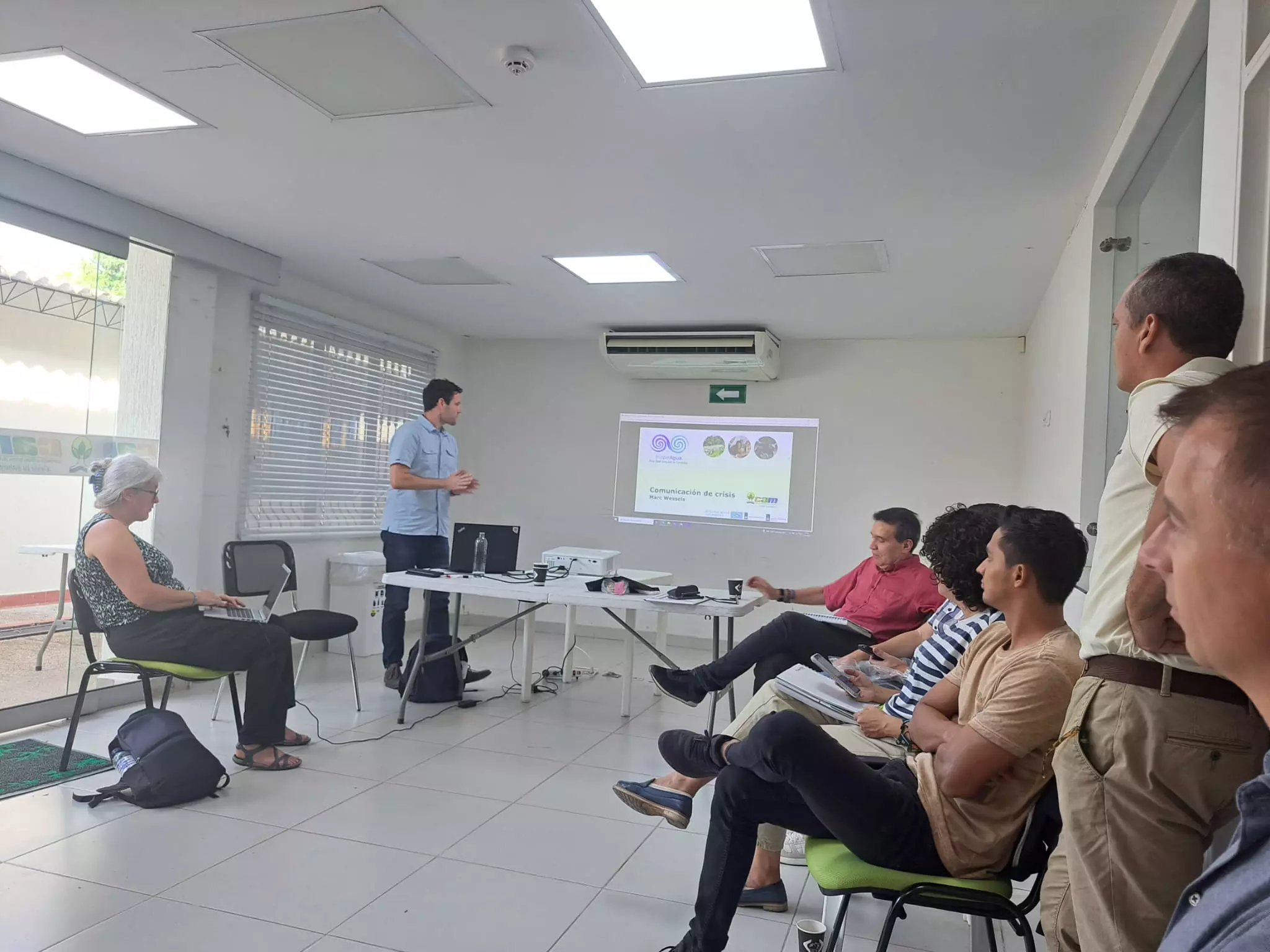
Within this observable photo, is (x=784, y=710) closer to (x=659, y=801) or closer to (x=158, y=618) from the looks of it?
(x=659, y=801)

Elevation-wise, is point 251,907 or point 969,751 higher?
point 969,751

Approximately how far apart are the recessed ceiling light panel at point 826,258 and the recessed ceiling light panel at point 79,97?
8.62 ft

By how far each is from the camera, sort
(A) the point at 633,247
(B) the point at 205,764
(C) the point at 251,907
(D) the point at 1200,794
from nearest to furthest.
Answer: (D) the point at 1200,794 < (C) the point at 251,907 < (B) the point at 205,764 < (A) the point at 633,247

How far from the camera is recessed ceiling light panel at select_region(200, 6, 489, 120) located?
7.52 ft

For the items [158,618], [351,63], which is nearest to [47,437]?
[158,618]

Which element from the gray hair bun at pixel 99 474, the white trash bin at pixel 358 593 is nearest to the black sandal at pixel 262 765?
the gray hair bun at pixel 99 474

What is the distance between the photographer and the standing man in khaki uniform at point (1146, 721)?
3.94ft

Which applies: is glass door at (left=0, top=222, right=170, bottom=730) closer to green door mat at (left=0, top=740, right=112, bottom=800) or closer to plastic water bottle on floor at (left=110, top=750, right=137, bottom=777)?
green door mat at (left=0, top=740, right=112, bottom=800)

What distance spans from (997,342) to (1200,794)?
5.19 metres

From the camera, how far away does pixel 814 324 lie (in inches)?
227

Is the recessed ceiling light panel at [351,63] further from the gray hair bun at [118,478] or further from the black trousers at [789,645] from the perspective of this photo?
the black trousers at [789,645]

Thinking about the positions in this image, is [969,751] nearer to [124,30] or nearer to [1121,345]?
[1121,345]

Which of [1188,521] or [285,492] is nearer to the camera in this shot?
[1188,521]

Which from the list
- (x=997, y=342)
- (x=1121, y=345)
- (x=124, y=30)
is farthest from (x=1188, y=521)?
(x=997, y=342)
